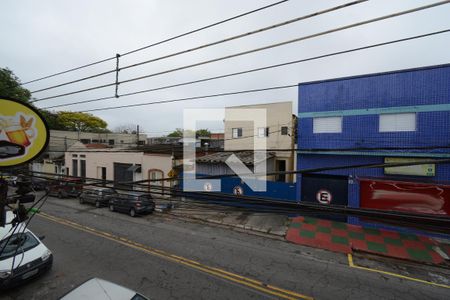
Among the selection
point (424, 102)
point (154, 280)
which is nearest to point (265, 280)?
point (154, 280)

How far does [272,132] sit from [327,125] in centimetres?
735

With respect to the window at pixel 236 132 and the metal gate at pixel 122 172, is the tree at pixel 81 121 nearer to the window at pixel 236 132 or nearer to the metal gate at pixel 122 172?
the metal gate at pixel 122 172

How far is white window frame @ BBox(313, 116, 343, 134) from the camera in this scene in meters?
13.5

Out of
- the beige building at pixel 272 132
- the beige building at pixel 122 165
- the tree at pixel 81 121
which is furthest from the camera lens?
the tree at pixel 81 121

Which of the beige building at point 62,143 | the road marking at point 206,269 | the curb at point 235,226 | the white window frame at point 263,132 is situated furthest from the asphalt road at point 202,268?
the white window frame at point 263,132

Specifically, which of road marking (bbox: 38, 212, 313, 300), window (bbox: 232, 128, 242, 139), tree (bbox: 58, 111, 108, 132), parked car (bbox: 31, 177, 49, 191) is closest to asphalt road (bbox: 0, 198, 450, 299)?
road marking (bbox: 38, 212, 313, 300)

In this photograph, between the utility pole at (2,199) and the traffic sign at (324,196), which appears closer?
the utility pole at (2,199)

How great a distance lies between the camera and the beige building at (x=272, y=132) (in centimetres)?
1973

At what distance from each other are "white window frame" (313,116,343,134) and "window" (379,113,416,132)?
6.60ft

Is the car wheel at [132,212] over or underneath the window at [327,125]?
underneath

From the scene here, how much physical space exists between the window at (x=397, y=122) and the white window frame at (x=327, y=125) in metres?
2.01

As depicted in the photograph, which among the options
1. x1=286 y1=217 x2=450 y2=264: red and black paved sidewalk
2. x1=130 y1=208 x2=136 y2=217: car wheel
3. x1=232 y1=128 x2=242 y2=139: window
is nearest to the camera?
x1=286 y1=217 x2=450 y2=264: red and black paved sidewalk

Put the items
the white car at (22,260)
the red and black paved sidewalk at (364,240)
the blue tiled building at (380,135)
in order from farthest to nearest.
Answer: the blue tiled building at (380,135) < the red and black paved sidewalk at (364,240) < the white car at (22,260)

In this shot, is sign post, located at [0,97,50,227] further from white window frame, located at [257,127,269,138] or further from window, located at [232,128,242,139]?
window, located at [232,128,242,139]
